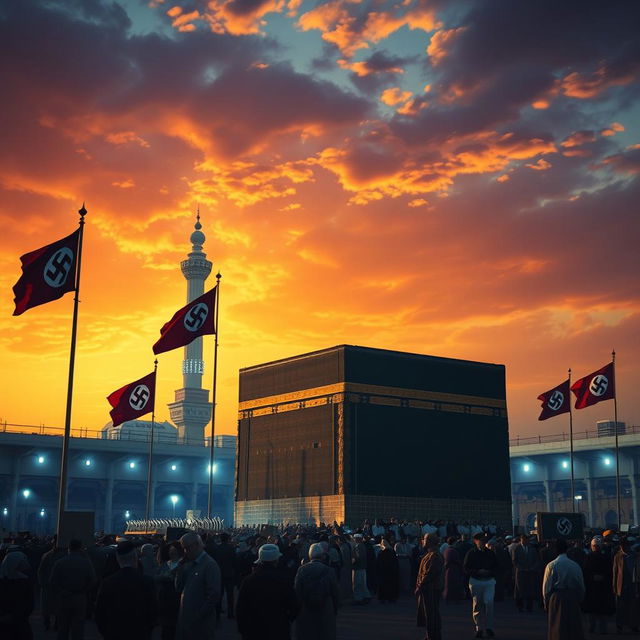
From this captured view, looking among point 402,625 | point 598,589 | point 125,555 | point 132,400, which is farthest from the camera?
point 132,400

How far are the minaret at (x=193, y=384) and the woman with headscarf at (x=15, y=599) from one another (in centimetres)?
10084

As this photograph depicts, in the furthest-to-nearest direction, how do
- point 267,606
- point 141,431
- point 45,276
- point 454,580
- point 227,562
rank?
point 141,431 < point 454,580 < point 45,276 < point 227,562 < point 267,606

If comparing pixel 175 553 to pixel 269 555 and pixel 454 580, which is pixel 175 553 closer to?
pixel 269 555

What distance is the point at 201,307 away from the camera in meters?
31.9

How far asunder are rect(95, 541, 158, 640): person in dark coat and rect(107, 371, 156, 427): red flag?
88.8ft

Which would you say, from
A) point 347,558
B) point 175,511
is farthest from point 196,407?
point 347,558

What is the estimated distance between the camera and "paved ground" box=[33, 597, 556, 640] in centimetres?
1659

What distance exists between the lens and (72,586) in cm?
1243

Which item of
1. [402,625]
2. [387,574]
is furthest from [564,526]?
[402,625]

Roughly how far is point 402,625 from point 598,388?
79.1 ft

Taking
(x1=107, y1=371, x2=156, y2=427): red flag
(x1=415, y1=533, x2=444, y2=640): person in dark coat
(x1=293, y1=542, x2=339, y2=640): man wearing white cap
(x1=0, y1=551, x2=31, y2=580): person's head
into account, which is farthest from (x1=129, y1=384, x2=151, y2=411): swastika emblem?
(x1=293, y1=542, x2=339, y2=640): man wearing white cap

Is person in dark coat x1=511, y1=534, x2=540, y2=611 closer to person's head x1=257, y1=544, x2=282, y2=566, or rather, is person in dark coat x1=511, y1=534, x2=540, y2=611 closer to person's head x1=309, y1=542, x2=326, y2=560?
person's head x1=309, y1=542, x2=326, y2=560

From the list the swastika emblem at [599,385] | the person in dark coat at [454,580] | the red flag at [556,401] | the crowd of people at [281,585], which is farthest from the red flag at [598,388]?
the person in dark coat at [454,580]

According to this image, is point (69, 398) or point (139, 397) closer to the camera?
point (69, 398)
